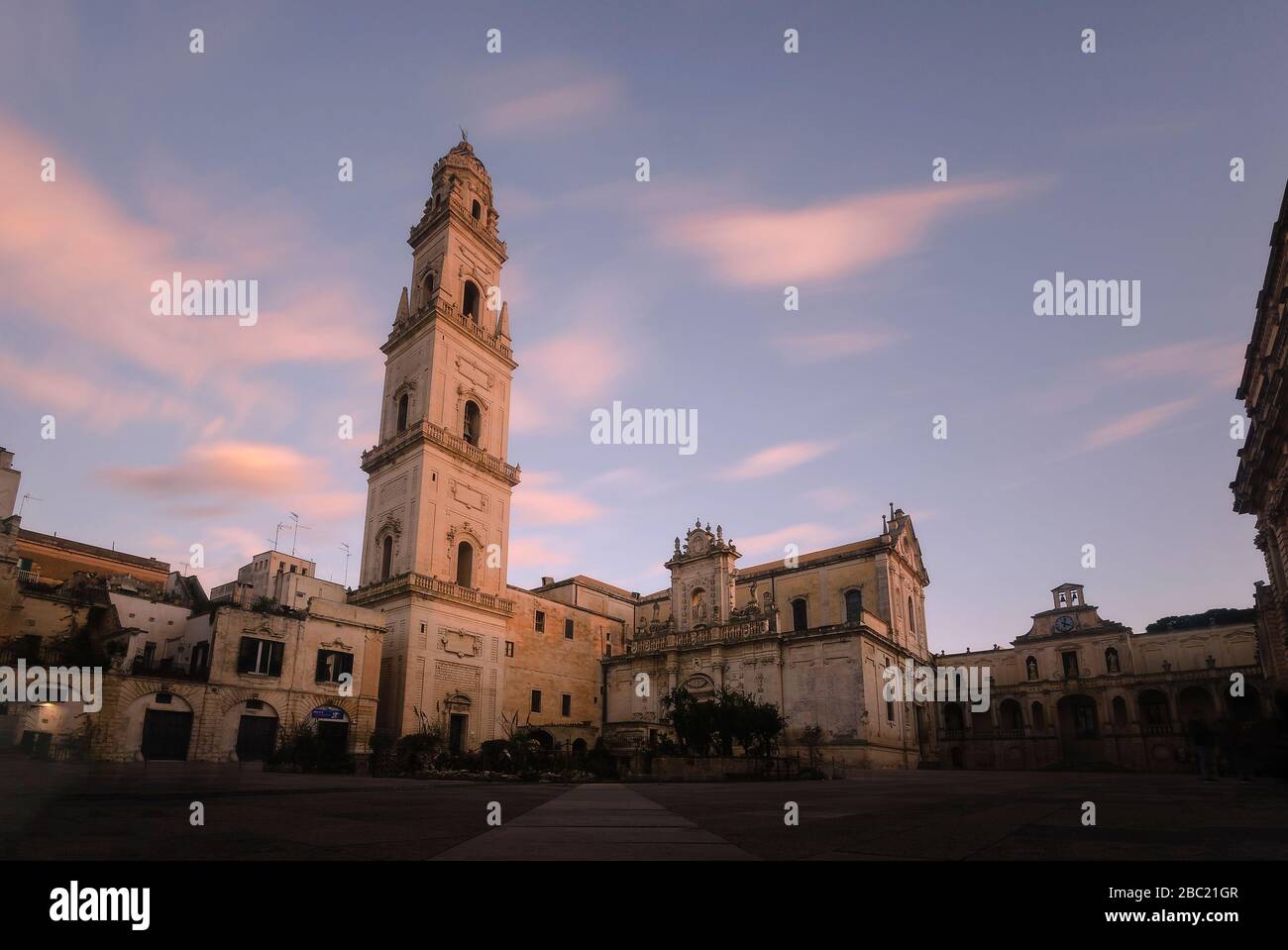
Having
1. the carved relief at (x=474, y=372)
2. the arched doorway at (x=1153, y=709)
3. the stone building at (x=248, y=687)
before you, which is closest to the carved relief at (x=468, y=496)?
the carved relief at (x=474, y=372)

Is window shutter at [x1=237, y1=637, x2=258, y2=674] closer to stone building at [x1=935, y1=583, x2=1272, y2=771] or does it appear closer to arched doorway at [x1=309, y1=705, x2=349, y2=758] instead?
arched doorway at [x1=309, y1=705, x2=349, y2=758]

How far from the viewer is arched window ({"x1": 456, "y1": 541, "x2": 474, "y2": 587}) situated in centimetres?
3664

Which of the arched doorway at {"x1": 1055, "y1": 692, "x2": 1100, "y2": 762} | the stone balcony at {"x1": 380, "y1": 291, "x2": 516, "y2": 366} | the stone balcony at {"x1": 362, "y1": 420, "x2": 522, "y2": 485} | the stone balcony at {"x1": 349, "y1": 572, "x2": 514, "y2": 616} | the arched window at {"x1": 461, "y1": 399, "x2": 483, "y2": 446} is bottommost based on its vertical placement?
the arched doorway at {"x1": 1055, "y1": 692, "x2": 1100, "y2": 762}

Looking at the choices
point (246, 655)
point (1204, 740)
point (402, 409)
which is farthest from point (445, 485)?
point (1204, 740)

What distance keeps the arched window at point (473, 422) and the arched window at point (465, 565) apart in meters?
5.66

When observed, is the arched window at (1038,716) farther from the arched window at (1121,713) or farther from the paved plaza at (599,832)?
the paved plaza at (599,832)

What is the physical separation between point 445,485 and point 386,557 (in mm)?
4576

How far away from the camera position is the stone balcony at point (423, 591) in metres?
32.9

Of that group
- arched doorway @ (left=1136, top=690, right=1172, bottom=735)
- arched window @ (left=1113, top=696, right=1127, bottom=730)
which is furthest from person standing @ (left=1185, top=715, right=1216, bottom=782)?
arched window @ (left=1113, top=696, right=1127, bottom=730)

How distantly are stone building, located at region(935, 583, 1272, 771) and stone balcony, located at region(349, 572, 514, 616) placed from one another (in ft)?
94.2
